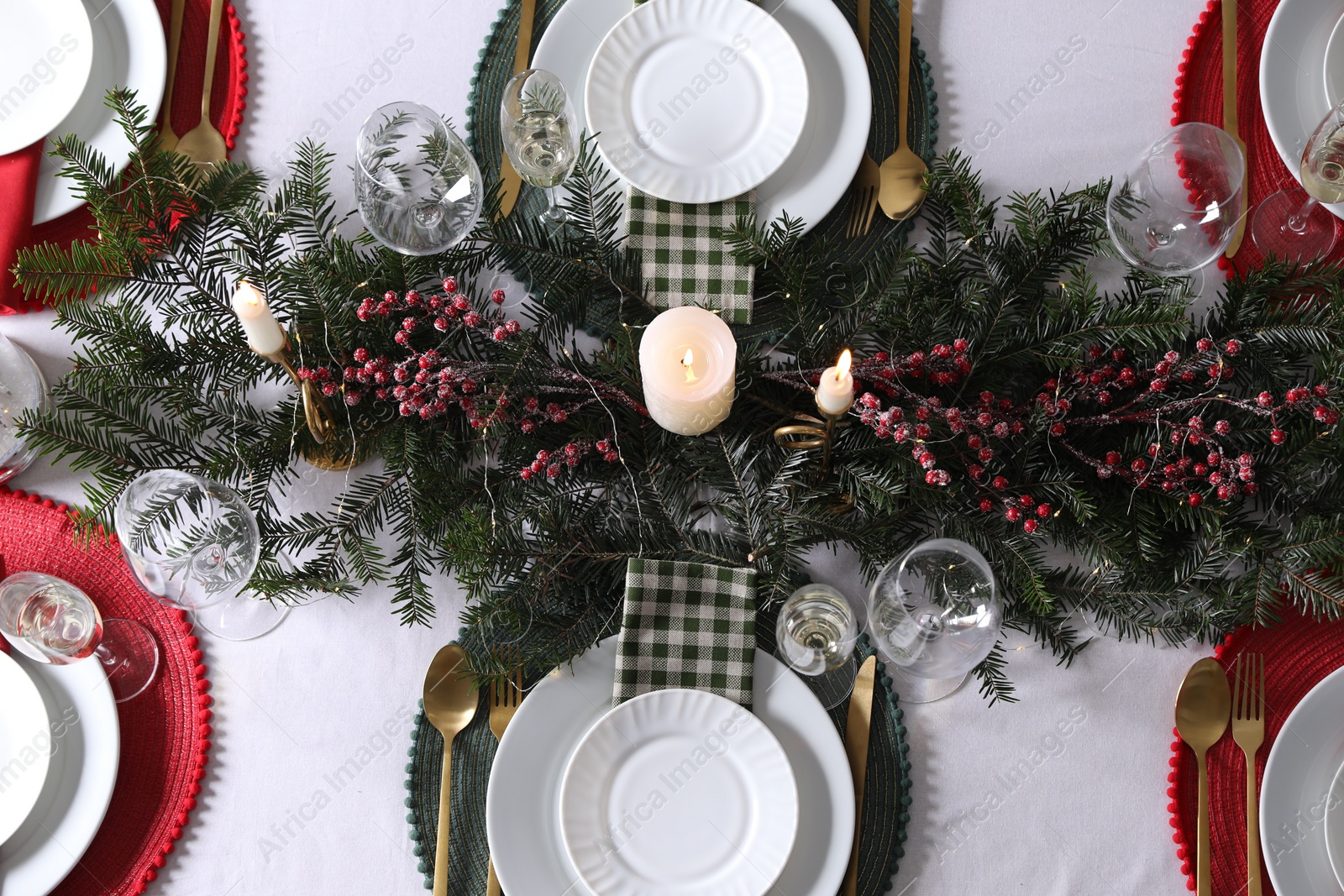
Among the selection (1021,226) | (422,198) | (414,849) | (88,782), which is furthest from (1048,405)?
(88,782)

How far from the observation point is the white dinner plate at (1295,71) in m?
1.03

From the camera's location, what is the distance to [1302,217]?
1031 mm

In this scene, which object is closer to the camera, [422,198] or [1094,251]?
[422,198]

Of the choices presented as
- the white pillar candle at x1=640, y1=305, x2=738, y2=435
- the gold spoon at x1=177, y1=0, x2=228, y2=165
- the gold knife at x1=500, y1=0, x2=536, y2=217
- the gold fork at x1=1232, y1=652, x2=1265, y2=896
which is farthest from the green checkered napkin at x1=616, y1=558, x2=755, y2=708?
the gold spoon at x1=177, y1=0, x2=228, y2=165

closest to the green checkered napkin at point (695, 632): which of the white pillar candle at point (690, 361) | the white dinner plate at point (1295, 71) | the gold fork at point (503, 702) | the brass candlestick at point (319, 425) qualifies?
the gold fork at point (503, 702)

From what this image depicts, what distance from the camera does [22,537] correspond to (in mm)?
1025

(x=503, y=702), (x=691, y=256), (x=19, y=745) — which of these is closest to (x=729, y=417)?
(x=691, y=256)

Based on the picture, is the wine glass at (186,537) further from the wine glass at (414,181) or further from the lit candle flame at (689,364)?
the lit candle flame at (689,364)

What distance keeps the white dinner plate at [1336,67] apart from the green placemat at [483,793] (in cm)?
85

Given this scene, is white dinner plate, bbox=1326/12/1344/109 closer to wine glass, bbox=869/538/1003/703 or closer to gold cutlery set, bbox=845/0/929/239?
gold cutlery set, bbox=845/0/929/239

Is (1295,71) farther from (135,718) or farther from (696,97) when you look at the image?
(135,718)

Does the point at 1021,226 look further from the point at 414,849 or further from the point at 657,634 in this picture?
the point at 414,849

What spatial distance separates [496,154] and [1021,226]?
61 centimetres

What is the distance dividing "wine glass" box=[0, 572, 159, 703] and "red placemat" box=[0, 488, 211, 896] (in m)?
0.01
